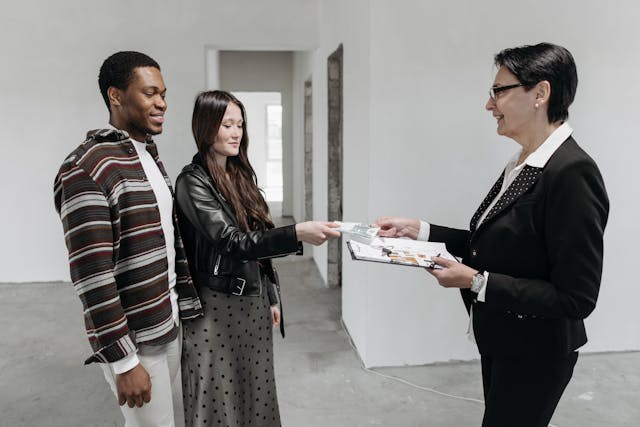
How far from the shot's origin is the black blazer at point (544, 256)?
1308 mm

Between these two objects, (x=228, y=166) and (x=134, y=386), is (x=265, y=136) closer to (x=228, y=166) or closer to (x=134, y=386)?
(x=228, y=166)

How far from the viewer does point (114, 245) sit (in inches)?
54.9

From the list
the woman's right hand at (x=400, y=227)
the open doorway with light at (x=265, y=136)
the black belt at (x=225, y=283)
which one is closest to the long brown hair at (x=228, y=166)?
the black belt at (x=225, y=283)

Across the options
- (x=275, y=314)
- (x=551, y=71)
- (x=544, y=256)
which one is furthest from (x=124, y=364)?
(x=551, y=71)

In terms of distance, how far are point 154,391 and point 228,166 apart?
84cm

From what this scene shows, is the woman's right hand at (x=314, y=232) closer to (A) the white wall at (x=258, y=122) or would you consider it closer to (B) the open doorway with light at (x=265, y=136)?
(B) the open doorway with light at (x=265, y=136)

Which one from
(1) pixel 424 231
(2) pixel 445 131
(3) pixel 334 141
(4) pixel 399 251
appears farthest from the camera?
(3) pixel 334 141

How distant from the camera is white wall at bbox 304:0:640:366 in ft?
9.66

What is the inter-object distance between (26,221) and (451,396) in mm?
4246

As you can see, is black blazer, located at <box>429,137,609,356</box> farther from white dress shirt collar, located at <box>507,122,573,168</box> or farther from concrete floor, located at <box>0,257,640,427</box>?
concrete floor, located at <box>0,257,640,427</box>

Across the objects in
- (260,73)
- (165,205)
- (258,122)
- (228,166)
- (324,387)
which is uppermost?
(260,73)

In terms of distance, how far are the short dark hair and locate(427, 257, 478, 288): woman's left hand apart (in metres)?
0.48

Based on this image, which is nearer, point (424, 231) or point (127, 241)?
point (127, 241)

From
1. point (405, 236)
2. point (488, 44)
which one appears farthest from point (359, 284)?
point (488, 44)
